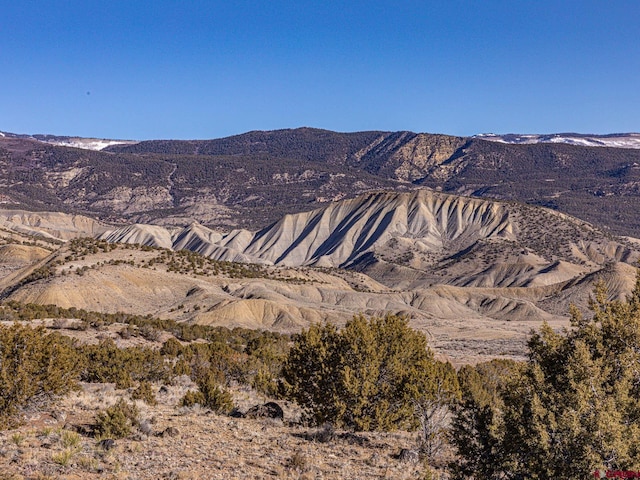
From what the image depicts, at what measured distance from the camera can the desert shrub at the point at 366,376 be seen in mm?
16453

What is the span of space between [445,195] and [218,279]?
113 m

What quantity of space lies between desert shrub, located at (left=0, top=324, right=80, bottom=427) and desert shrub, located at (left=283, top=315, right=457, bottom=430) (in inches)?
257

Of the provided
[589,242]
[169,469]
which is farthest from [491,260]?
[169,469]

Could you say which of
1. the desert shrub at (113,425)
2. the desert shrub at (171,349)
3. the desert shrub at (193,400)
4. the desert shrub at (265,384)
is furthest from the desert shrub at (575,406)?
the desert shrub at (171,349)

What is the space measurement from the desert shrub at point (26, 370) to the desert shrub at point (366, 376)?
652cm

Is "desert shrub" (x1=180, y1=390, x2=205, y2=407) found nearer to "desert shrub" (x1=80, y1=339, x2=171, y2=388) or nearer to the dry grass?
the dry grass

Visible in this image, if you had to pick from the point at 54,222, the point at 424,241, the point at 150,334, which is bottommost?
the point at 150,334

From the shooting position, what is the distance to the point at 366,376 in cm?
1672

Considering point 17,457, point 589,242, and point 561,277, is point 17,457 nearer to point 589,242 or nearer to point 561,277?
point 561,277

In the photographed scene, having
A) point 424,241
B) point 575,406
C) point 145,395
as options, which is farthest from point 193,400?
point 424,241

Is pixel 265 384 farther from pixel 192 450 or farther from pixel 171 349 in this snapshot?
pixel 192 450

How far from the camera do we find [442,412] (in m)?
18.3

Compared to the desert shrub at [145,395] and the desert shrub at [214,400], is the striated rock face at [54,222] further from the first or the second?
the desert shrub at [214,400]

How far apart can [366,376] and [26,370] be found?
8.74 metres
